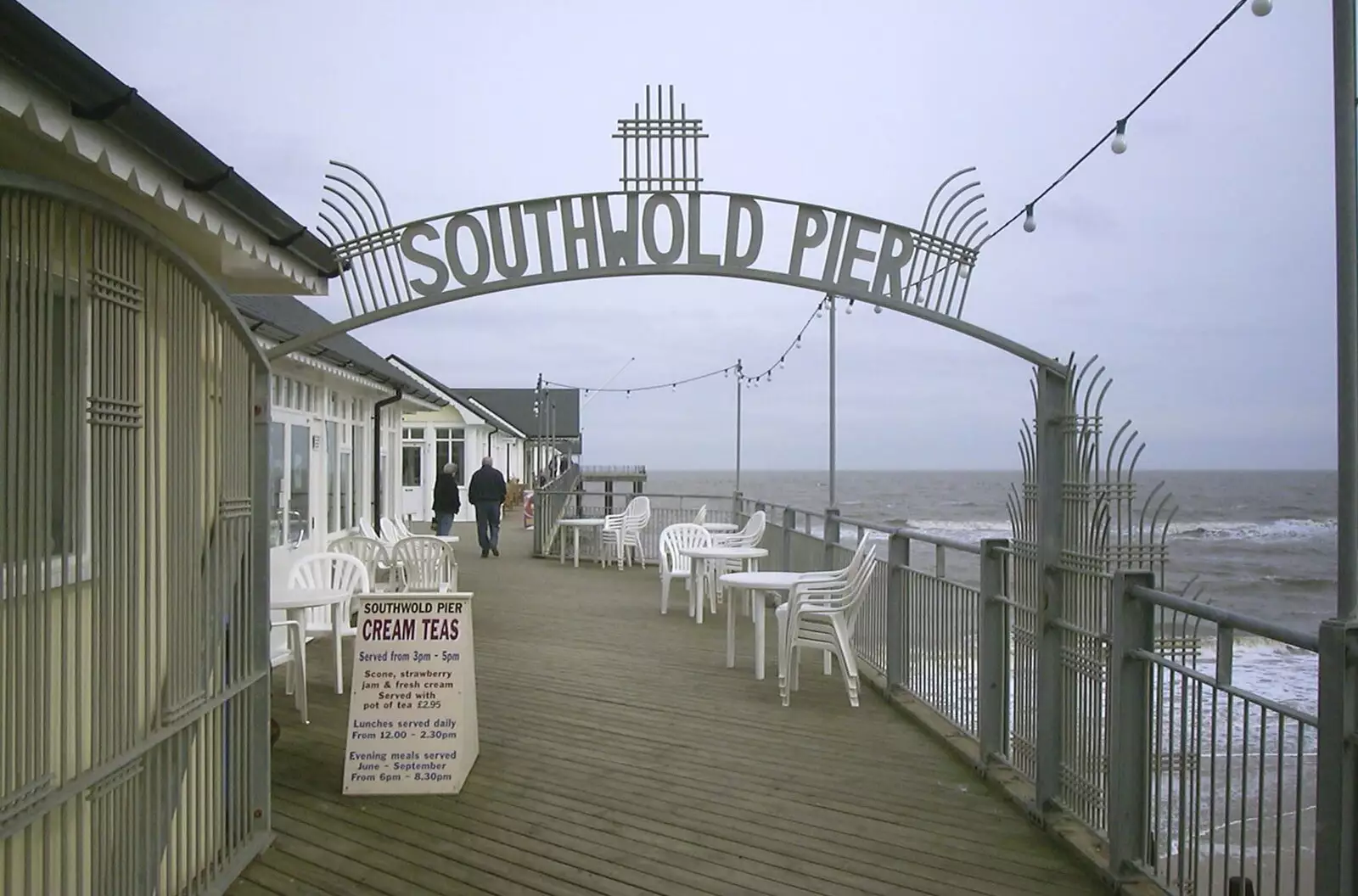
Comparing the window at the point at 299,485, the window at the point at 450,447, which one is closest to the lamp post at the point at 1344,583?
the window at the point at 299,485

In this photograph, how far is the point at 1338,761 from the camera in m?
2.76

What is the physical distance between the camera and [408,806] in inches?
193

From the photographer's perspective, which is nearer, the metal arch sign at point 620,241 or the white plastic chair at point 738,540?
the metal arch sign at point 620,241

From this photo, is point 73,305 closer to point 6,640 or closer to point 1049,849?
point 6,640

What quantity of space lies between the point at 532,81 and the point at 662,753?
5362 mm

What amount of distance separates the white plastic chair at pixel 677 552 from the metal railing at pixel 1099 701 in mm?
4202

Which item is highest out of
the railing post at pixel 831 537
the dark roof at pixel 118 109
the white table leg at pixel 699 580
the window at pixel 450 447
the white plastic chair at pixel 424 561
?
the dark roof at pixel 118 109

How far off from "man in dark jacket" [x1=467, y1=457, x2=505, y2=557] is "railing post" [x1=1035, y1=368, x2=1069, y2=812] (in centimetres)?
1287

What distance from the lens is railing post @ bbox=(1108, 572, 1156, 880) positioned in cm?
390

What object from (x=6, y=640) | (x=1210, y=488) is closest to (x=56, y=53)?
(x=6, y=640)

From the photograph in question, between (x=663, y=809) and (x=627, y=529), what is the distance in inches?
468

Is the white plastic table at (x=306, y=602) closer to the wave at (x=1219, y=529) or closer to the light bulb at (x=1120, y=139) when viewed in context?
the light bulb at (x=1120, y=139)

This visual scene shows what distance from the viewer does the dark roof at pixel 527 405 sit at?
4797cm

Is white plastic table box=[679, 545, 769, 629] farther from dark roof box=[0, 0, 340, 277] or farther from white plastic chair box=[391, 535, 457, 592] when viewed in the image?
dark roof box=[0, 0, 340, 277]
